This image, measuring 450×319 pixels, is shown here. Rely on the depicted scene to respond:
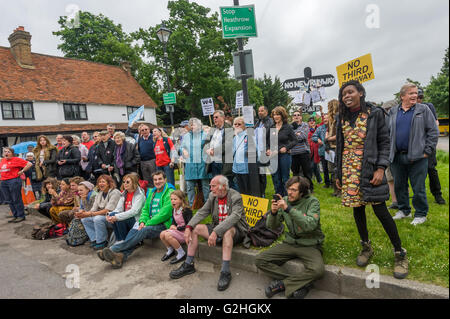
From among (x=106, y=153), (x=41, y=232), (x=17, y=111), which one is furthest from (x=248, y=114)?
(x=17, y=111)

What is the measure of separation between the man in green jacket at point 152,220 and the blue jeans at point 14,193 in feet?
16.5

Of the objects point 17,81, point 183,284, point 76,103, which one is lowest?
point 183,284

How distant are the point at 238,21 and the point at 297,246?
3.47 meters

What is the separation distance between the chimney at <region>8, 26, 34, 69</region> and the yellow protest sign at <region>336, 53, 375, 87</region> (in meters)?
24.9

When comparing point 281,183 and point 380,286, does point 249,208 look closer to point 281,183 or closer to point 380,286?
point 281,183

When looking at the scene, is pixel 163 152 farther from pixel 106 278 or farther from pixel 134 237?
pixel 106 278

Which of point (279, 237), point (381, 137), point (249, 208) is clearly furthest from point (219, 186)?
point (381, 137)

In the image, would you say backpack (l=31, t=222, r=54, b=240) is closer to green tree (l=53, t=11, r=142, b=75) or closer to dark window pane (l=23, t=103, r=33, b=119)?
dark window pane (l=23, t=103, r=33, b=119)

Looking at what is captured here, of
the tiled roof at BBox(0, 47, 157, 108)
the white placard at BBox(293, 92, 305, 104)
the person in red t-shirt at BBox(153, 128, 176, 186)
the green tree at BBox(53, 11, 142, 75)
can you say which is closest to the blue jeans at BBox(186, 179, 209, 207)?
the person in red t-shirt at BBox(153, 128, 176, 186)

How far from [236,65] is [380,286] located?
364cm

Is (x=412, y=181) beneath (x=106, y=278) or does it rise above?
above

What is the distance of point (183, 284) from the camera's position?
11.3 ft

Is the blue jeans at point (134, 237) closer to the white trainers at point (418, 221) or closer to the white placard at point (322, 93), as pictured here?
the white trainers at point (418, 221)

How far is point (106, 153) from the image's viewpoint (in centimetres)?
680
